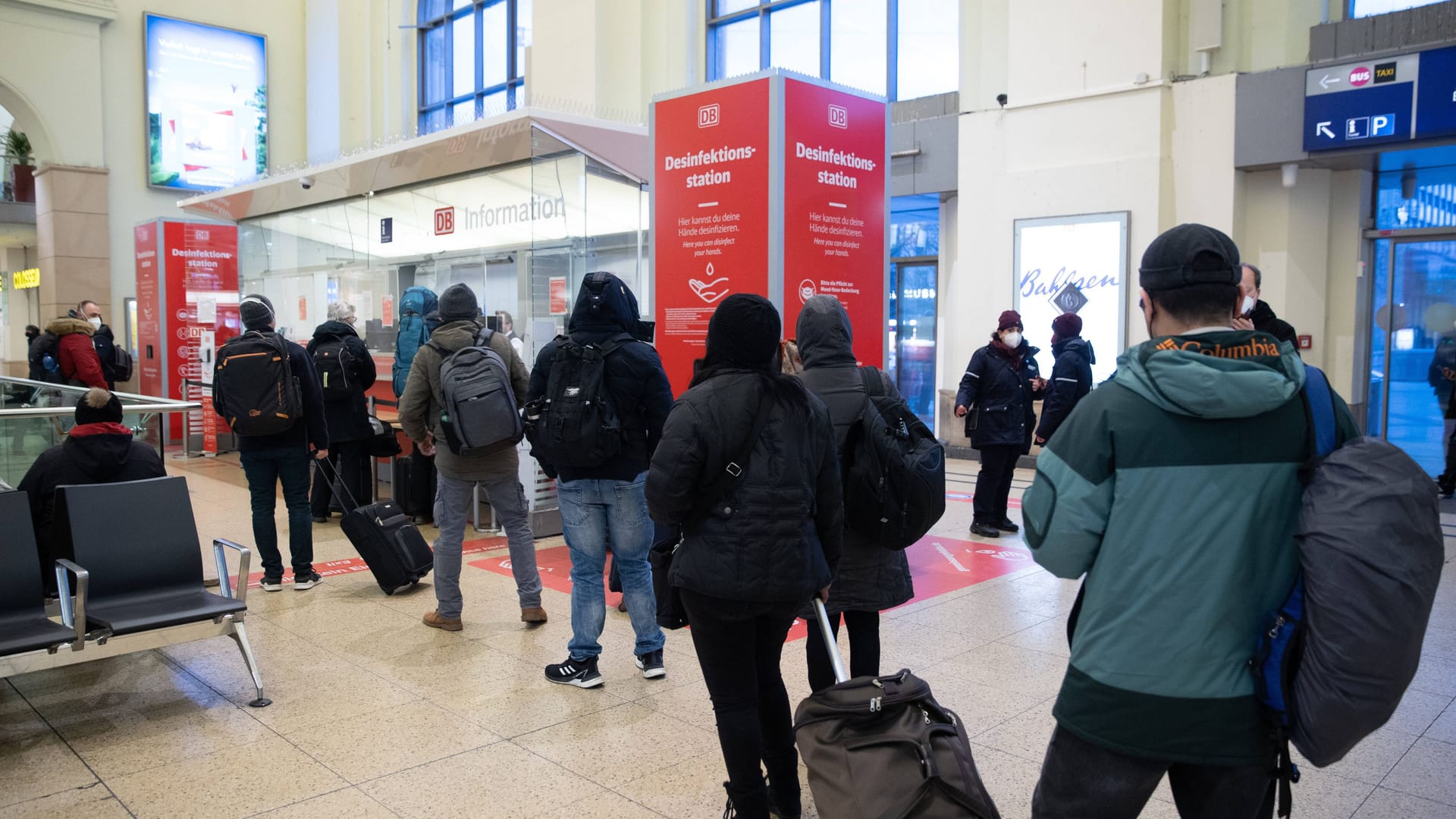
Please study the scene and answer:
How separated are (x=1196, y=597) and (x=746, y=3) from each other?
534 inches

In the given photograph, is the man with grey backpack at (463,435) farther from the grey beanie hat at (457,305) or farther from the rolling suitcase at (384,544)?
the rolling suitcase at (384,544)

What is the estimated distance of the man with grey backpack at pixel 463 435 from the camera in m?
4.67

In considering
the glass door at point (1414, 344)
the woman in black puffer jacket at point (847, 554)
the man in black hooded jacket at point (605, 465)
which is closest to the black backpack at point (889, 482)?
the woman in black puffer jacket at point (847, 554)

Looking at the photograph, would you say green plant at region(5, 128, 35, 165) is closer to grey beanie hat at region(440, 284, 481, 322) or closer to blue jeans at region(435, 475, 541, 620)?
grey beanie hat at region(440, 284, 481, 322)

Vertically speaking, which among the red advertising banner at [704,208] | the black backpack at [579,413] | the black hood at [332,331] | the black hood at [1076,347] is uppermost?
the red advertising banner at [704,208]

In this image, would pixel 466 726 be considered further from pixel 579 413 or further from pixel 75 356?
pixel 75 356

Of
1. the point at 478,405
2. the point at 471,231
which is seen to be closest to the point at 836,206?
the point at 478,405

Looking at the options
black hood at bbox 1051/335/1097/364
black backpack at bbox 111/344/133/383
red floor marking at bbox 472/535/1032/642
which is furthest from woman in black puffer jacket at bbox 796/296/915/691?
black backpack at bbox 111/344/133/383

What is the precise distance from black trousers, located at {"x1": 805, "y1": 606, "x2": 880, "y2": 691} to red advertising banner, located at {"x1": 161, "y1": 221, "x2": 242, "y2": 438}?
37.6 feet

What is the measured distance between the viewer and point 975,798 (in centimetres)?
214

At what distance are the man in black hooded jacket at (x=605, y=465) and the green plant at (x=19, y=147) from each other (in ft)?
62.1

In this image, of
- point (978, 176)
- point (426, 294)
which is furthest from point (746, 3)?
point (426, 294)

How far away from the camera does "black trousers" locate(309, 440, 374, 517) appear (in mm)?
7699

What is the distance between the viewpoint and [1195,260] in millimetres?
1807
